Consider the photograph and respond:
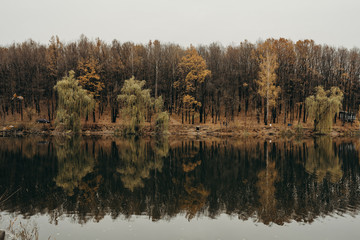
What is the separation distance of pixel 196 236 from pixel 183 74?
58.2m

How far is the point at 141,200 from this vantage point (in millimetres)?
16844

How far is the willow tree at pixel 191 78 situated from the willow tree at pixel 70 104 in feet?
70.7

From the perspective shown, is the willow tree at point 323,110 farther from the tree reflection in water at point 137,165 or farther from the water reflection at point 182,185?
the tree reflection in water at point 137,165

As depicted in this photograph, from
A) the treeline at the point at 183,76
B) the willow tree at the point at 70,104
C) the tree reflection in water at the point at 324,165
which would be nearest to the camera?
the tree reflection in water at the point at 324,165

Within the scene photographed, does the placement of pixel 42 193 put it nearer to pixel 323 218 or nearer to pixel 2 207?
pixel 2 207

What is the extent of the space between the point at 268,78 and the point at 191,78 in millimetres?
17049

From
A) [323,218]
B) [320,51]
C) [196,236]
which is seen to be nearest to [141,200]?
[196,236]

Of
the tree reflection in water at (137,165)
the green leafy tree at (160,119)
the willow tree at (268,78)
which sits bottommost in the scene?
the tree reflection in water at (137,165)

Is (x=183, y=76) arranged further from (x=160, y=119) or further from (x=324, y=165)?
(x=324, y=165)

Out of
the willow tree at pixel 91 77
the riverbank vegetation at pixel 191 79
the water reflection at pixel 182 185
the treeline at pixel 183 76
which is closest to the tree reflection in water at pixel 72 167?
the water reflection at pixel 182 185

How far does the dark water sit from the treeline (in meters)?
39.4

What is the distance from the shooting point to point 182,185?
20188mm

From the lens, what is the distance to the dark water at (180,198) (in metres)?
12.9

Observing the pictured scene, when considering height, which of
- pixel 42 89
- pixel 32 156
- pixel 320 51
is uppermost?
pixel 320 51
